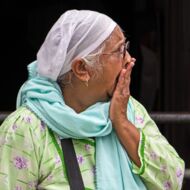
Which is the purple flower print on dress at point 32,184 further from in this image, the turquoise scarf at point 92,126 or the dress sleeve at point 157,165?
the dress sleeve at point 157,165

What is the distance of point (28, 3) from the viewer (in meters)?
6.25

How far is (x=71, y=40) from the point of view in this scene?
2732 mm

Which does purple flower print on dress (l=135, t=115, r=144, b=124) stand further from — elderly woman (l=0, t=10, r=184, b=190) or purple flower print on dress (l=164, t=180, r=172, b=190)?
purple flower print on dress (l=164, t=180, r=172, b=190)

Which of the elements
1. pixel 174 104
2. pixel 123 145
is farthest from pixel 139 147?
pixel 174 104

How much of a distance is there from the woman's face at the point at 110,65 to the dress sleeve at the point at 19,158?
12.9 inches

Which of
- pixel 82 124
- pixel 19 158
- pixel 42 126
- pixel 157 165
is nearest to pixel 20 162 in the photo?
pixel 19 158

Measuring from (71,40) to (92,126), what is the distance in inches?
13.9

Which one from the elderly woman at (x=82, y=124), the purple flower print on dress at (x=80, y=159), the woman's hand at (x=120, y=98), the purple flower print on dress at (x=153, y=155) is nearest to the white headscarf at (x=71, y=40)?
the elderly woman at (x=82, y=124)

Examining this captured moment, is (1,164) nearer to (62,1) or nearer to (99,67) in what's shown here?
(99,67)

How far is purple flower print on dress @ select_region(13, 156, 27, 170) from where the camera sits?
268 cm

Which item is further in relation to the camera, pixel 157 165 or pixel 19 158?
→ pixel 157 165

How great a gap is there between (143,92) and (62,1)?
1.11 m

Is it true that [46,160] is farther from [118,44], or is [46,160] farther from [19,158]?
[118,44]

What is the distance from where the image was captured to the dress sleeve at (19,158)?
2686 mm
